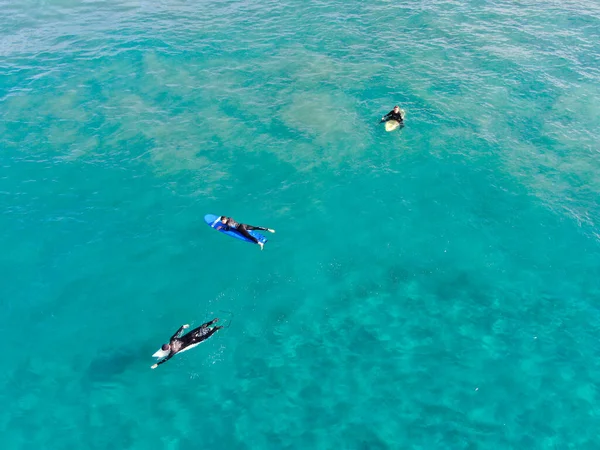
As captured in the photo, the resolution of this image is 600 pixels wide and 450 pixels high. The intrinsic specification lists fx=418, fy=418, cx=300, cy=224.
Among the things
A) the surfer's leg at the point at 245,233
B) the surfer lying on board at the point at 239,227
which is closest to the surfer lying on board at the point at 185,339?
the surfer's leg at the point at 245,233

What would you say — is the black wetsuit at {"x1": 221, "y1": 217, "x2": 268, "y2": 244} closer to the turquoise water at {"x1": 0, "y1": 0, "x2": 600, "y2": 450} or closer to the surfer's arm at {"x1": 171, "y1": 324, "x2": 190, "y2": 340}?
the turquoise water at {"x1": 0, "y1": 0, "x2": 600, "y2": 450}

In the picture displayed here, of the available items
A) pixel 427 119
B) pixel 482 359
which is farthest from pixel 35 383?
pixel 427 119

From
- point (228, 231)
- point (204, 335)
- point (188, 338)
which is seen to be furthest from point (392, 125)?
point (188, 338)

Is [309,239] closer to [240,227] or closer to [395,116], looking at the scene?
[240,227]

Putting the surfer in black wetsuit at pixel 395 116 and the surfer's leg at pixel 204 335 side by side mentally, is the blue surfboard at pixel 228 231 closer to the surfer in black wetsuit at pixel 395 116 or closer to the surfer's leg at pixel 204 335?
the surfer's leg at pixel 204 335

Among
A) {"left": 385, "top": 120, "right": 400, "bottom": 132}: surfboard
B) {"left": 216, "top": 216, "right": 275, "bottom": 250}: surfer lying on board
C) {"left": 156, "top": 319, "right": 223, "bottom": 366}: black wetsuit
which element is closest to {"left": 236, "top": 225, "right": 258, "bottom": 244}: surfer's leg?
{"left": 216, "top": 216, "right": 275, "bottom": 250}: surfer lying on board
